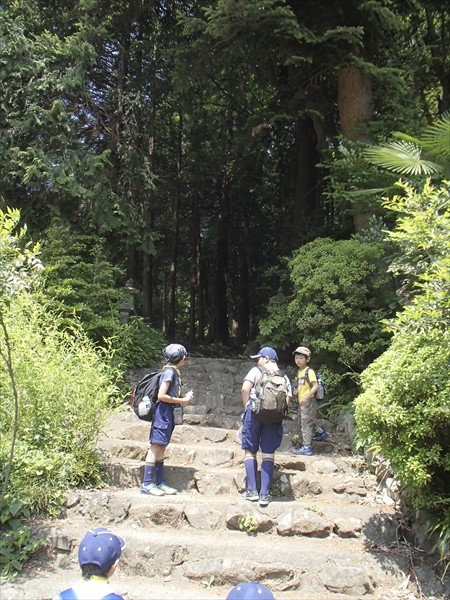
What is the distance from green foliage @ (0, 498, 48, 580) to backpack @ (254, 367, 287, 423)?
2.23m

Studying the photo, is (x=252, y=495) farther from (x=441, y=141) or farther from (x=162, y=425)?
(x=441, y=141)

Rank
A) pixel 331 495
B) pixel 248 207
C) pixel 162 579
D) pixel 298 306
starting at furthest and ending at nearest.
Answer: pixel 248 207
pixel 298 306
pixel 331 495
pixel 162 579

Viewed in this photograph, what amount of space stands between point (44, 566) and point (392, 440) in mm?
3096

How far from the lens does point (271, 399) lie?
4953mm

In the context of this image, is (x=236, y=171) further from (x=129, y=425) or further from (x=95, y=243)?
(x=129, y=425)

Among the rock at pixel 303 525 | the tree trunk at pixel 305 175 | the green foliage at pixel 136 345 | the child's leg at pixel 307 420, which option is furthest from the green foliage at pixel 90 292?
the tree trunk at pixel 305 175

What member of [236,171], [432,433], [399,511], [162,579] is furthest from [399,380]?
[236,171]

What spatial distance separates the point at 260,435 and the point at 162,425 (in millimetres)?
1010

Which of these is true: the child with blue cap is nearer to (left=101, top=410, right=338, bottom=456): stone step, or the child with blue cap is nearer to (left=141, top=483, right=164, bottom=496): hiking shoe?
(left=141, top=483, right=164, bottom=496): hiking shoe

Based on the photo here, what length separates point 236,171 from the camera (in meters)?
15.8

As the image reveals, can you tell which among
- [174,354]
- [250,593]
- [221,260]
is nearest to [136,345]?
[174,354]

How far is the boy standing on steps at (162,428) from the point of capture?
16.6ft

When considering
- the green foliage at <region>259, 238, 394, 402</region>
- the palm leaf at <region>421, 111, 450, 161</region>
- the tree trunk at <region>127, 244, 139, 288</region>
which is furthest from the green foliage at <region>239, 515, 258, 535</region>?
the tree trunk at <region>127, 244, 139, 288</region>

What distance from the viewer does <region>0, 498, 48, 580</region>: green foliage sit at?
159 inches
